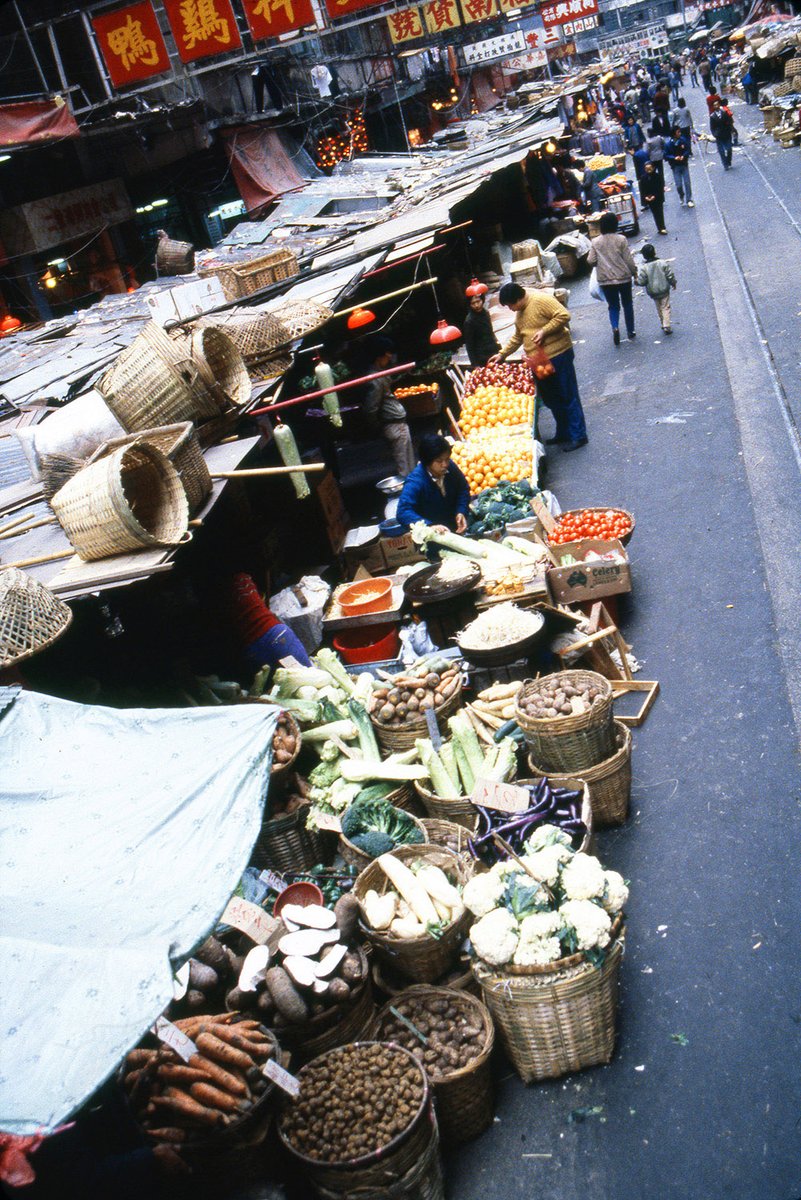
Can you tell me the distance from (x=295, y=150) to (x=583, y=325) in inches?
486

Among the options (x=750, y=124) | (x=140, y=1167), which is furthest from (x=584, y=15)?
(x=140, y=1167)

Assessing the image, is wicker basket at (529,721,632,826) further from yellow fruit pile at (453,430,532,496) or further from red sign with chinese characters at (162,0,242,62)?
red sign with chinese characters at (162,0,242,62)

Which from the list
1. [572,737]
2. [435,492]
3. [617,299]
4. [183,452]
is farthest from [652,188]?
[572,737]

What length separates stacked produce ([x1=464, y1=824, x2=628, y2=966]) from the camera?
415cm

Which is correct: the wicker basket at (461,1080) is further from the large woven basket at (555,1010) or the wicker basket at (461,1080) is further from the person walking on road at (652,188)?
the person walking on road at (652,188)

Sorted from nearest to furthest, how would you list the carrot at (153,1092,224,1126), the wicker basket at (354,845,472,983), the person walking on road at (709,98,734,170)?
the carrot at (153,1092,224,1126) < the wicker basket at (354,845,472,983) < the person walking on road at (709,98,734,170)

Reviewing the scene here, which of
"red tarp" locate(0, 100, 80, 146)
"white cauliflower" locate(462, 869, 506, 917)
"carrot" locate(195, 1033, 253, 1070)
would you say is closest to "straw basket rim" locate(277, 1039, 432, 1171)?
"carrot" locate(195, 1033, 253, 1070)


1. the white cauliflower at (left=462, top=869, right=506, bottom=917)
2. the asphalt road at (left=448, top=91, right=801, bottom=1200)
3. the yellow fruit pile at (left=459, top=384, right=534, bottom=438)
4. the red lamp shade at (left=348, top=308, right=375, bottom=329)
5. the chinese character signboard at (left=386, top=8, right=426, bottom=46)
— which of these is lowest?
the asphalt road at (left=448, top=91, right=801, bottom=1200)

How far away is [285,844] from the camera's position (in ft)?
19.4

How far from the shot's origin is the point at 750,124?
3944 centimetres

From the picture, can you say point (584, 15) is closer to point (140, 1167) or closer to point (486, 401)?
point (486, 401)

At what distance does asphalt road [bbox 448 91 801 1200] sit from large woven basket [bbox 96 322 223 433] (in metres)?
4.29

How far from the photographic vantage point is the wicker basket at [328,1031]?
4336 mm

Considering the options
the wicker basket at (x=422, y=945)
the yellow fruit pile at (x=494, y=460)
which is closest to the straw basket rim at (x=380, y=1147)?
the wicker basket at (x=422, y=945)
